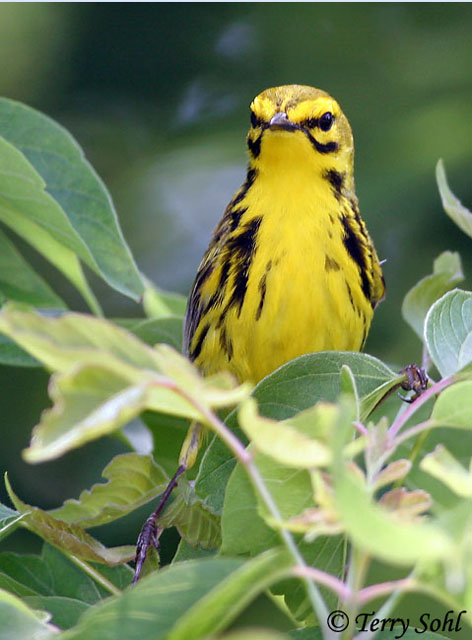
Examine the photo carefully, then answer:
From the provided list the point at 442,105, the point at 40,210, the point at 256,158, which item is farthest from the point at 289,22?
the point at 40,210

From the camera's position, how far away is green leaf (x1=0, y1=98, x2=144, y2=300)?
Answer: 1685mm

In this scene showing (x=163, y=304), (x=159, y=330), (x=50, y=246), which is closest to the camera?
(x=50, y=246)

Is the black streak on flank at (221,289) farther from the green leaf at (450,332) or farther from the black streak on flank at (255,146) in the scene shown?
the green leaf at (450,332)

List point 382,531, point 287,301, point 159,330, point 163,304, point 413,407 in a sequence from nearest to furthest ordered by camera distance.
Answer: point 382,531 → point 413,407 → point 159,330 → point 287,301 → point 163,304

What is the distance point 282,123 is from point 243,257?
345 millimetres

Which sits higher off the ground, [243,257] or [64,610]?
[243,257]

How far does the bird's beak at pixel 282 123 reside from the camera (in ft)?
7.59

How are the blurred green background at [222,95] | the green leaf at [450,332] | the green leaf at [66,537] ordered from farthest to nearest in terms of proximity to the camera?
the blurred green background at [222,95], the green leaf at [66,537], the green leaf at [450,332]

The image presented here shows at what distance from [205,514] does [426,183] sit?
207 centimetres

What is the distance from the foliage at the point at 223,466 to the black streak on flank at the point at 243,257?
49cm

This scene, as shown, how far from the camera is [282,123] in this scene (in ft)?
7.62

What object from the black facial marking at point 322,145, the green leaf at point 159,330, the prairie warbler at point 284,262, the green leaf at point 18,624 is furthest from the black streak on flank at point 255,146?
the green leaf at point 18,624

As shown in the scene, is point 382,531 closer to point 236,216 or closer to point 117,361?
point 117,361

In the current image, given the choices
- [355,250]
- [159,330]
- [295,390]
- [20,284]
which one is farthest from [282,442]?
[355,250]
